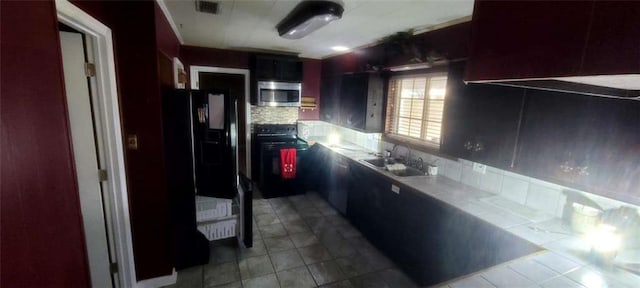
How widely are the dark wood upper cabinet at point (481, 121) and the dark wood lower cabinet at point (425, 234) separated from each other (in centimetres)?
44

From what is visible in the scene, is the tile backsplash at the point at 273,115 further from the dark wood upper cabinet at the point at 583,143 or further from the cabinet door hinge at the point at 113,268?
the dark wood upper cabinet at the point at 583,143

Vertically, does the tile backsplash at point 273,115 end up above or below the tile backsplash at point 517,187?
above

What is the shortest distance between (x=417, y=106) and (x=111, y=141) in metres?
2.68

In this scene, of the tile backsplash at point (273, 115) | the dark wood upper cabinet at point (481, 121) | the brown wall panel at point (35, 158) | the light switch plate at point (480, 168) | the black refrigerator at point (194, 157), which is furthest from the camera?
the tile backsplash at point (273, 115)

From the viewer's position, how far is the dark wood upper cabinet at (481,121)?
172cm

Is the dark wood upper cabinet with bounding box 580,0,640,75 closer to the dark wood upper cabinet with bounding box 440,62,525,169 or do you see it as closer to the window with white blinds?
the dark wood upper cabinet with bounding box 440,62,525,169

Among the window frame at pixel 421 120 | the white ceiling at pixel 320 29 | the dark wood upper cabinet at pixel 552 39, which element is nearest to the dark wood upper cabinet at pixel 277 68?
the white ceiling at pixel 320 29

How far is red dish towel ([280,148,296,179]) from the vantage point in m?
3.92

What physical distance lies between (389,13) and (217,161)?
6.14 feet

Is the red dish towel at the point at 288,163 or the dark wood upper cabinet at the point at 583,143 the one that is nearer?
the dark wood upper cabinet at the point at 583,143

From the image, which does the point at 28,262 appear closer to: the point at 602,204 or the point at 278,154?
the point at 602,204

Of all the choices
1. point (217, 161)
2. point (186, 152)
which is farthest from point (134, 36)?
point (217, 161)

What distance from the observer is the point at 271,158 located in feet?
13.0

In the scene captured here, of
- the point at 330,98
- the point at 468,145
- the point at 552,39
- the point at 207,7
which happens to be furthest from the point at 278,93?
the point at 552,39
